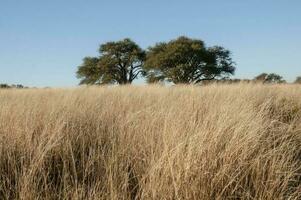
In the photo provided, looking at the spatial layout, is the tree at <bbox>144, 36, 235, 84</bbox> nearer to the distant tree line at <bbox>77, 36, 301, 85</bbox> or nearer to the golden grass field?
the distant tree line at <bbox>77, 36, 301, 85</bbox>

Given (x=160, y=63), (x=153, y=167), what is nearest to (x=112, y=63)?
(x=160, y=63)

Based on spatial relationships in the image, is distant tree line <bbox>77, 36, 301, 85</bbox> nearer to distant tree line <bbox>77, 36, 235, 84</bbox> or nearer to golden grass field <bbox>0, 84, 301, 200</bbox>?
distant tree line <bbox>77, 36, 235, 84</bbox>

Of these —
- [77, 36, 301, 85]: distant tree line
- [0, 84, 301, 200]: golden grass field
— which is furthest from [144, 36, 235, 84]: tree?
[0, 84, 301, 200]: golden grass field

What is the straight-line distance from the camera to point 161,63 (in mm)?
26766

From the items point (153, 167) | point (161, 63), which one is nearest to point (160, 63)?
point (161, 63)

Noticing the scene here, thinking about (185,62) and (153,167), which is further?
(185,62)

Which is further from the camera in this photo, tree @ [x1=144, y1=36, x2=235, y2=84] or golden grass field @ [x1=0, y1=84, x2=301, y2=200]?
tree @ [x1=144, y1=36, x2=235, y2=84]

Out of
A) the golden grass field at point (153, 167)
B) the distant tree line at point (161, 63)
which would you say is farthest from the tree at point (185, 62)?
the golden grass field at point (153, 167)

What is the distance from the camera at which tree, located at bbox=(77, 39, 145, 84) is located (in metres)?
29.7

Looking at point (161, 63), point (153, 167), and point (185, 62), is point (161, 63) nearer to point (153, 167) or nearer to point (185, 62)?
point (185, 62)

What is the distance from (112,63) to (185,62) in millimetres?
5818

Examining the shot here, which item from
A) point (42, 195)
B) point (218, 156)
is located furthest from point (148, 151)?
point (42, 195)

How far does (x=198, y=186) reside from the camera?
92.7 inches

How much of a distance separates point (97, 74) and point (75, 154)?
26919mm
